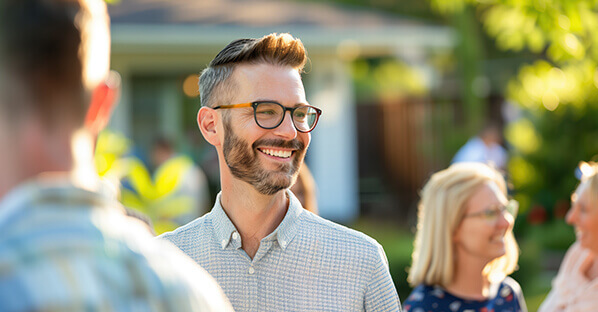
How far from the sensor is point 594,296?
3.65 m

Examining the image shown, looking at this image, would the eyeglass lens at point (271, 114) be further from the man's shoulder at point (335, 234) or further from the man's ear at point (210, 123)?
the man's shoulder at point (335, 234)

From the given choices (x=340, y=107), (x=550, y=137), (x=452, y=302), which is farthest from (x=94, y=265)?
(x=340, y=107)

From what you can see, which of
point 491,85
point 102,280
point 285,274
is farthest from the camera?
point 491,85

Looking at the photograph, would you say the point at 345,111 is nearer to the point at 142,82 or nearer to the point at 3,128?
the point at 142,82

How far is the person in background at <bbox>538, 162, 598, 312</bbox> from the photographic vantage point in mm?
3732

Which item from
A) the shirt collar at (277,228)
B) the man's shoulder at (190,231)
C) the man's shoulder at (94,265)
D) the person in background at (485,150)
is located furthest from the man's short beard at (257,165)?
the person in background at (485,150)

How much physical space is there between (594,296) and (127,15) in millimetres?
10835

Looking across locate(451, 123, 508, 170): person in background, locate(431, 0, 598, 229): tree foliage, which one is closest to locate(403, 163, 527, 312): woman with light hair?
locate(451, 123, 508, 170): person in background

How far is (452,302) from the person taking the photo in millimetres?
3500

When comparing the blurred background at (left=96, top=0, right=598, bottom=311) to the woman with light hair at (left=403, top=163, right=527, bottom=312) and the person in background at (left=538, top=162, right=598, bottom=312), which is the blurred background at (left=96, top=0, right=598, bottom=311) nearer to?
the person in background at (left=538, top=162, right=598, bottom=312)

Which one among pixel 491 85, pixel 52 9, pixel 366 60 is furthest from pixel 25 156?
pixel 491 85

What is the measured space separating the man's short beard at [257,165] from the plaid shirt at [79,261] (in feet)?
4.21

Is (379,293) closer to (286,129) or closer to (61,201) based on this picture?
(286,129)

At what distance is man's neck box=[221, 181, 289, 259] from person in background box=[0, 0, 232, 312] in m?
1.31
